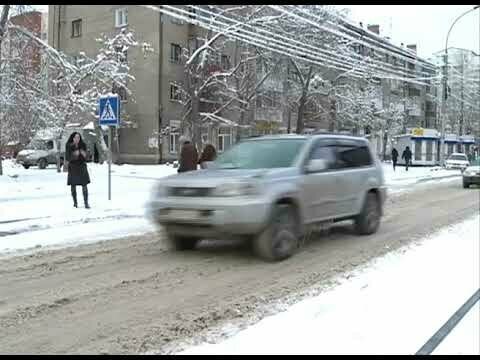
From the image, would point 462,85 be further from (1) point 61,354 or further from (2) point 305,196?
(1) point 61,354

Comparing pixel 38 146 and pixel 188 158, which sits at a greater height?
pixel 38 146

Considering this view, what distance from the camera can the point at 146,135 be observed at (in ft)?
132

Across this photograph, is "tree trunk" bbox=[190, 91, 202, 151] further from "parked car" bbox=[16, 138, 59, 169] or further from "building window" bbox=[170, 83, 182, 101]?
"parked car" bbox=[16, 138, 59, 169]

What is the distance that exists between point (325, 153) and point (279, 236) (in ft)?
6.43

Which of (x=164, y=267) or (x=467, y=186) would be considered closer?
(x=164, y=267)

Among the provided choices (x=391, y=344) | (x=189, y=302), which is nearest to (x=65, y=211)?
(x=189, y=302)

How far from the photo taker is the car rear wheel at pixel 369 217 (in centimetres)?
1018

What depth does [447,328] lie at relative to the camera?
4.98 meters

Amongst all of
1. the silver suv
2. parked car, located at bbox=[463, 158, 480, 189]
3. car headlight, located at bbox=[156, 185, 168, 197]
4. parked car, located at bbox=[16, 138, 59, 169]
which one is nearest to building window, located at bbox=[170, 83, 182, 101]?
parked car, located at bbox=[16, 138, 59, 169]

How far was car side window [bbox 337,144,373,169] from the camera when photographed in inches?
377

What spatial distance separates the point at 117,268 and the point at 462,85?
68.2m

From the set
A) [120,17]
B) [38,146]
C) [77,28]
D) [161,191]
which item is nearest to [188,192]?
[161,191]

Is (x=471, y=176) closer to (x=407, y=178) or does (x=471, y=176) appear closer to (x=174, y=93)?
(x=407, y=178)

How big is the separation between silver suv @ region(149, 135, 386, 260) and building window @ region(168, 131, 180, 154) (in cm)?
3214
